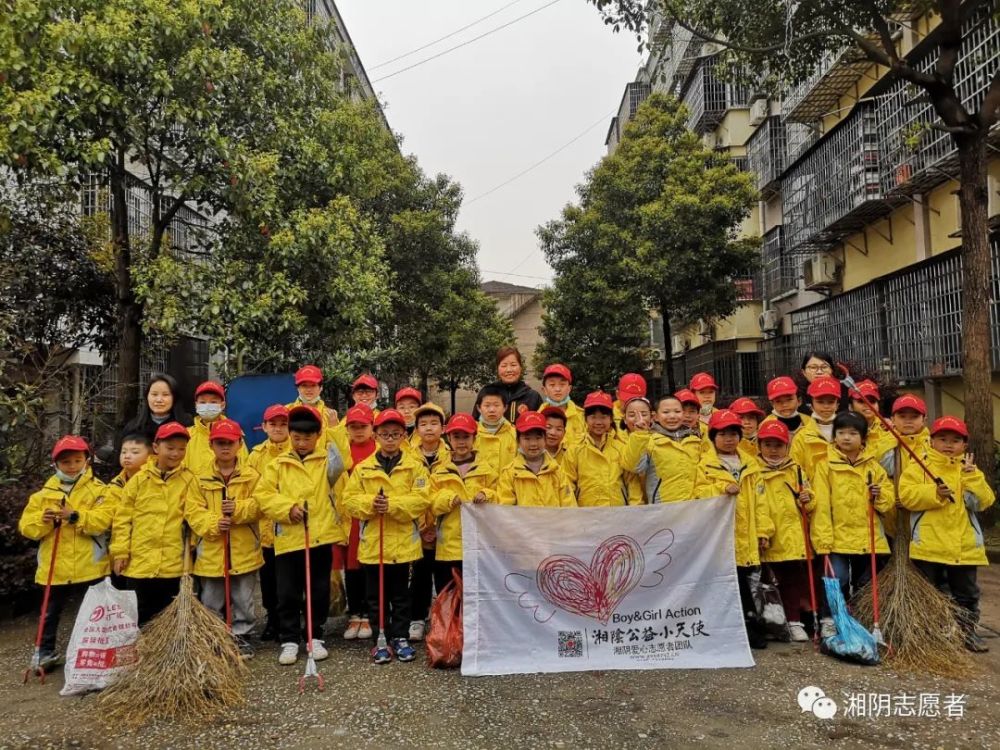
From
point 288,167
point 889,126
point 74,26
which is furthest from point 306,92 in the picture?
point 889,126

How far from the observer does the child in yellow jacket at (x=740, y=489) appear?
470 centimetres

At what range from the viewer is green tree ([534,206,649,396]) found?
55.6ft

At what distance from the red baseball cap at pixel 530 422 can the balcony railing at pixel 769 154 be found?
50.4ft

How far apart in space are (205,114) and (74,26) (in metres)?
1.31

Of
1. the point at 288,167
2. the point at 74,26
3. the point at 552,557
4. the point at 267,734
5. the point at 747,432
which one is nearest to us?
the point at 267,734

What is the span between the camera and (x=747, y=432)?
17.8 ft

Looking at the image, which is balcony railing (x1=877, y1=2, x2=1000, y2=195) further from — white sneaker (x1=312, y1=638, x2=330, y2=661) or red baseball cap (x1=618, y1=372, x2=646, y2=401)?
white sneaker (x1=312, y1=638, x2=330, y2=661)

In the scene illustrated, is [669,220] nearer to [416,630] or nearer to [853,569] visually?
[853,569]

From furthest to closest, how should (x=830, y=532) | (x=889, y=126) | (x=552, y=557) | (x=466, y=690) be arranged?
(x=889, y=126), (x=830, y=532), (x=552, y=557), (x=466, y=690)

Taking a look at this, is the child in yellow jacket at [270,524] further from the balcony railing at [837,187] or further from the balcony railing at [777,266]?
the balcony railing at [777,266]

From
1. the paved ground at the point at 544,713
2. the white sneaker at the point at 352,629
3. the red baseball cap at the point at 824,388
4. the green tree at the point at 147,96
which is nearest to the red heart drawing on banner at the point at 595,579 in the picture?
the paved ground at the point at 544,713

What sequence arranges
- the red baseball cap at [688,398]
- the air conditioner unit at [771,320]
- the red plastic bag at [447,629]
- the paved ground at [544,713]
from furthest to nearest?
the air conditioner unit at [771,320], the red baseball cap at [688,398], the red plastic bag at [447,629], the paved ground at [544,713]

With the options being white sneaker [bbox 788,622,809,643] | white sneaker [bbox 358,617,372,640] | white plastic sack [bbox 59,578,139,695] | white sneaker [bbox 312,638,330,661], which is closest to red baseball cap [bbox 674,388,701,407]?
white sneaker [bbox 788,622,809,643]

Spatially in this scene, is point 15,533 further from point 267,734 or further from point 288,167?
point 288,167
